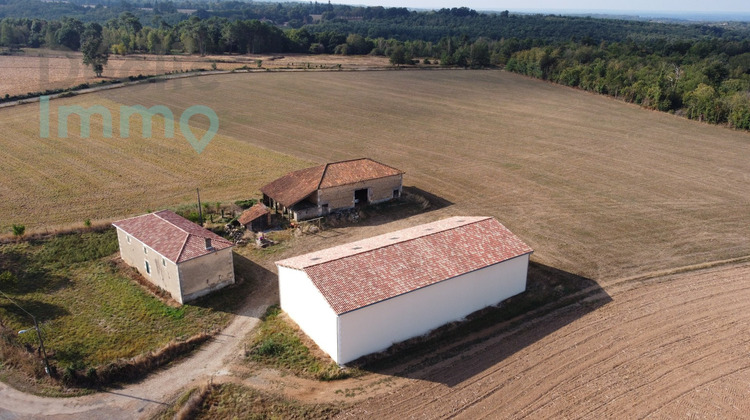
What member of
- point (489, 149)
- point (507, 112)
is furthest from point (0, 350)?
point (507, 112)

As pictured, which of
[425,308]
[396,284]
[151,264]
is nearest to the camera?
[396,284]

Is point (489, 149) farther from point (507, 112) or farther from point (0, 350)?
point (0, 350)

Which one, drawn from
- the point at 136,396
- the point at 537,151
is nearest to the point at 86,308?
the point at 136,396

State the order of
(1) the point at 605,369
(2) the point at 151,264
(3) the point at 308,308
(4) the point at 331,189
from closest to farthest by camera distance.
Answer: (1) the point at 605,369
(3) the point at 308,308
(2) the point at 151,264
(4) the point at 331,189

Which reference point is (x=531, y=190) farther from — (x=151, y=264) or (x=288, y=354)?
(x=151, y=264)

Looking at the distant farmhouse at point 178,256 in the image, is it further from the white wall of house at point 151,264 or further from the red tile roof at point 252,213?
the red tile roof at point 252,213

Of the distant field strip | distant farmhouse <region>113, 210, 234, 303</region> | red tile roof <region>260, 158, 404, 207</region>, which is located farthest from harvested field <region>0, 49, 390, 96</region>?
distant farmhouse <region>113, 210, 234, 303</region>

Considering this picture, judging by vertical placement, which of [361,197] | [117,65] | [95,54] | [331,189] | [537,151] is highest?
[95,54]
